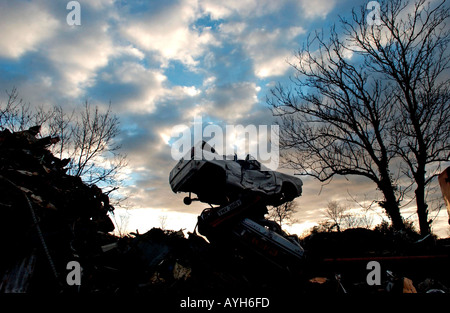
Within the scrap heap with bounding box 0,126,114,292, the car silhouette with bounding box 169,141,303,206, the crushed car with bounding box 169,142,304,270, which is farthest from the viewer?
the car silhouette with bounding box 169,141,303,206

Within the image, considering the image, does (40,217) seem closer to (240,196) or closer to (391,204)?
(240,196)

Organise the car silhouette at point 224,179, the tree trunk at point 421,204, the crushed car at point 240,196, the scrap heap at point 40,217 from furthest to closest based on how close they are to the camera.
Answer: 1. the tree trunk at point 421,204
2. the car silhouette at point 224,179
3. the crushed car at point 240,196
4. the scrap heap at point 40,217

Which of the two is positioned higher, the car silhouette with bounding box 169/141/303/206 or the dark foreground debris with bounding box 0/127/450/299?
the car silhouette with bounding box 169/141/303/206

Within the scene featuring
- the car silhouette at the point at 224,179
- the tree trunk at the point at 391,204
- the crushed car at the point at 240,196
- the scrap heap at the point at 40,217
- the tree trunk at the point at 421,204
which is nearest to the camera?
the scrap heap at the point at 40,217

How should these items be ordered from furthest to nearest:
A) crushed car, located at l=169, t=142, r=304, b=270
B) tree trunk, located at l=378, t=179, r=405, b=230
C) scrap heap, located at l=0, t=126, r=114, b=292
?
tree trunk, located at l=378, t=179, r=405, b=230
crushed car, located at l=169, t=142, r=304, b=270
scrap heap, located at l=0, t=126, r=114, b=292

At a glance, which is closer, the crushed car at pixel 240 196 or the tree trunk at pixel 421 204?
the crushed car at pixel 240 196

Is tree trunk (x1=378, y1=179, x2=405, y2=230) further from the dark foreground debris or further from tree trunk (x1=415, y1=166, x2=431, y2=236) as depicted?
the dark foreground debris

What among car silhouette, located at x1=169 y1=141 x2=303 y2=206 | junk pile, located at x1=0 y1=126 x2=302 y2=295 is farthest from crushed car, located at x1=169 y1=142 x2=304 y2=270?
junk pile, located at x1=0 y1=126 x2=302 y2=295

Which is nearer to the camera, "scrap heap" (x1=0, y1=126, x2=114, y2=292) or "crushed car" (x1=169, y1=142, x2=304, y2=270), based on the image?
"scrap heap" (x1=0, y1=126, x2=114, y2=292)

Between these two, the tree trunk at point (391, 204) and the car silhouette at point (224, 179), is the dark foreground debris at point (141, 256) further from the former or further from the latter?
the tree trunk at point (391, 204)

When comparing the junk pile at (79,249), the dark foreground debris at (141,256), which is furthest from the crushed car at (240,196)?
the junk pile at (79,249)

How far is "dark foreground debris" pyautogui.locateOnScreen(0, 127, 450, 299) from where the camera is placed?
446 centimetres

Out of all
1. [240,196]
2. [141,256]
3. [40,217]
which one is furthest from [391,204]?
[40,217]

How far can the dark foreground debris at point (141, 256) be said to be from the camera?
175 inches
